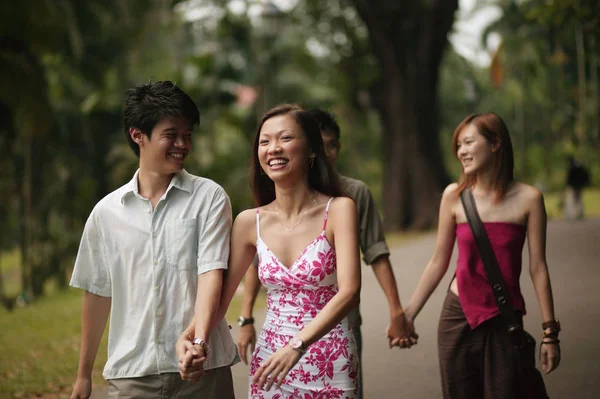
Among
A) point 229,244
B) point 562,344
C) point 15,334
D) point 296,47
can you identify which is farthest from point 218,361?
point 296,47

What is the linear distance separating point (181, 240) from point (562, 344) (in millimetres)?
5527

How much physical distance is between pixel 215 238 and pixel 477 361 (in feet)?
4.97

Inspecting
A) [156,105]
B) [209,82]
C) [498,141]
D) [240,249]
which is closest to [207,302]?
[240,249]

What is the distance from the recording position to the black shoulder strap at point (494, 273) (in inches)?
154

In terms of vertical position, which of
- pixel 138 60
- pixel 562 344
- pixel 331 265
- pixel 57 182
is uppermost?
pixel 138 60

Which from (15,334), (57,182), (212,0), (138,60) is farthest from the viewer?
(138,60)

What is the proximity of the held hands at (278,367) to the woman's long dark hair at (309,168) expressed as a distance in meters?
0.77

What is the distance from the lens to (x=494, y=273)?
3955 millimetres

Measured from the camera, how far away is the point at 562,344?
780 cm

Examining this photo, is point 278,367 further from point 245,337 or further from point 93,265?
point 245,337

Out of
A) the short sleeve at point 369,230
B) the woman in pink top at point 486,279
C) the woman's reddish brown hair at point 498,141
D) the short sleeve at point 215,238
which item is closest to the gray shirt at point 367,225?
the short sleeve at point 369,230

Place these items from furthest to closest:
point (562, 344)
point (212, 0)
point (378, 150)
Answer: point (378, 150)
point (212, 0)
point (562, 344)

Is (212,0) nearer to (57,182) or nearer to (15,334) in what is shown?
(57,182)

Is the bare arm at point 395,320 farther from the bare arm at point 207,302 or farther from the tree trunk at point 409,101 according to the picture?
the tree trunk at point 409,101
